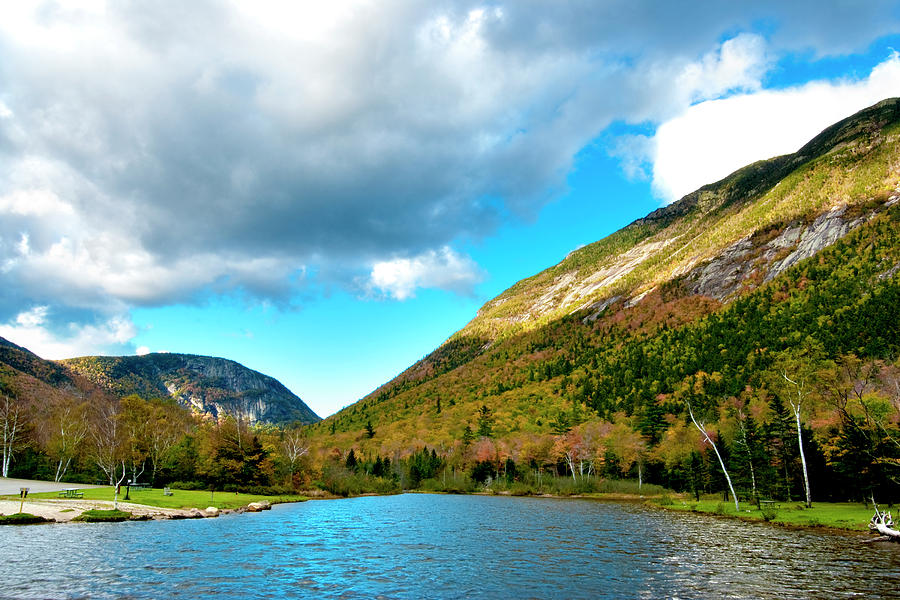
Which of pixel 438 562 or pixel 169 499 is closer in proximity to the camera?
pixel 438 562

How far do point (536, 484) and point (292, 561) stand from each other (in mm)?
105688

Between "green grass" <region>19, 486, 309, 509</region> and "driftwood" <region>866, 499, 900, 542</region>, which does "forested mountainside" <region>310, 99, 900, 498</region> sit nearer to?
"driftwood" <region>866, 499, 900, 542</region>

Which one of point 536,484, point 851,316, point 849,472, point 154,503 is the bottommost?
point 536,484

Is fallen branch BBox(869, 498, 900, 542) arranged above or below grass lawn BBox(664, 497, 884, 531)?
above

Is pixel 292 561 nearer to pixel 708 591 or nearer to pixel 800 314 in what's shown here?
pixel 708 591

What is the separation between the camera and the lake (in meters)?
23.2

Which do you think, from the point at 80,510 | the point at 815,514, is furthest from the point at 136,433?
the point at 815,514


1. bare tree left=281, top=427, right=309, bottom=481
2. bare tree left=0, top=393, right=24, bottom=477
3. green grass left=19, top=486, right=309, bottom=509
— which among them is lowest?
green grass left=19, top=486, right=309, bottom=509

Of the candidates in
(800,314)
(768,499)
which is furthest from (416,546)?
(800,314)

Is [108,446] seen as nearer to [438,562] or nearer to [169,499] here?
[169,499]

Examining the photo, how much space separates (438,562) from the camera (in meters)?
31.8

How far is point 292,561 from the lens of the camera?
31547 mm

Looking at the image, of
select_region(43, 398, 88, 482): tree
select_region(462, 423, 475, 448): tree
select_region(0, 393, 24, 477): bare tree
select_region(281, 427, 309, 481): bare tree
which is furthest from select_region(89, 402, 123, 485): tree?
select_region(462, 423, 475, 448): tree

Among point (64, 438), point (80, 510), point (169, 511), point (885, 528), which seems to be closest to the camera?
point (885, 528)
